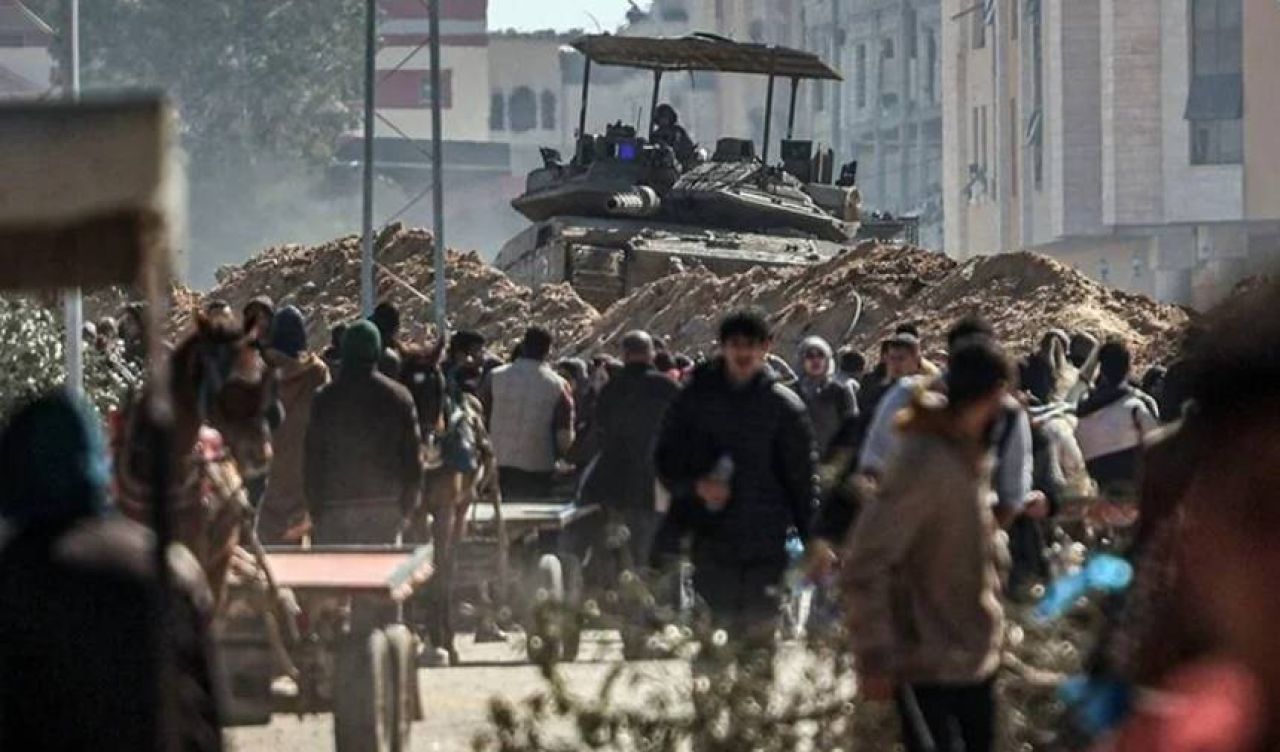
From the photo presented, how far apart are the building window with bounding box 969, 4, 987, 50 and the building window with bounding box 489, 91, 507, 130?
41.8m

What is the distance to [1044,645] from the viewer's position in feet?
33.9

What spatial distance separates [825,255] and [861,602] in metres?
34.6

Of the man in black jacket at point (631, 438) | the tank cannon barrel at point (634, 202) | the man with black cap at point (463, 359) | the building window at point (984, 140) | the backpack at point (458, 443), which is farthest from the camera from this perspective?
the building window at point (984, 140)

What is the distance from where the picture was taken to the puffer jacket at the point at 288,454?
637 inches

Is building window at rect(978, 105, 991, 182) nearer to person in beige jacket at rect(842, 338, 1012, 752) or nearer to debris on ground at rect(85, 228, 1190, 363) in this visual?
debris on ground at rect(85, 228, 1190, 363)

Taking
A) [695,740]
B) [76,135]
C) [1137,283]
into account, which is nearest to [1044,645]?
[695,740]

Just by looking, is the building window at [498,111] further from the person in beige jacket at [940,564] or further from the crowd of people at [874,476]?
the person in beige jacket at [940,564]

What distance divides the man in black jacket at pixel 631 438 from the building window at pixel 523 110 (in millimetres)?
116512

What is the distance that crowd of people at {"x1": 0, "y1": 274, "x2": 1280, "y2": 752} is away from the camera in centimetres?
391

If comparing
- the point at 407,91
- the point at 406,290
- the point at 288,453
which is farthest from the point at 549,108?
the point at 288,453

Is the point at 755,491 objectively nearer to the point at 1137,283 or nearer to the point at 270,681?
the point at 270,681

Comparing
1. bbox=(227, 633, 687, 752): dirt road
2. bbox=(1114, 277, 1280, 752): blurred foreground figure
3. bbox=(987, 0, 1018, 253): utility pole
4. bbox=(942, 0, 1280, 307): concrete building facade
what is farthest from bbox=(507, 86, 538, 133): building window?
bbox=(1114, 277, 1280, 752): blurred foreground figure

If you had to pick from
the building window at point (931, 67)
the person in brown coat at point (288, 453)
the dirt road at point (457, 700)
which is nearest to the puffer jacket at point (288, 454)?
the person in brown coat at point (288, 453)

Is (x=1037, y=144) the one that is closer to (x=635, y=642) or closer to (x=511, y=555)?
→ (x=511, y=555)
